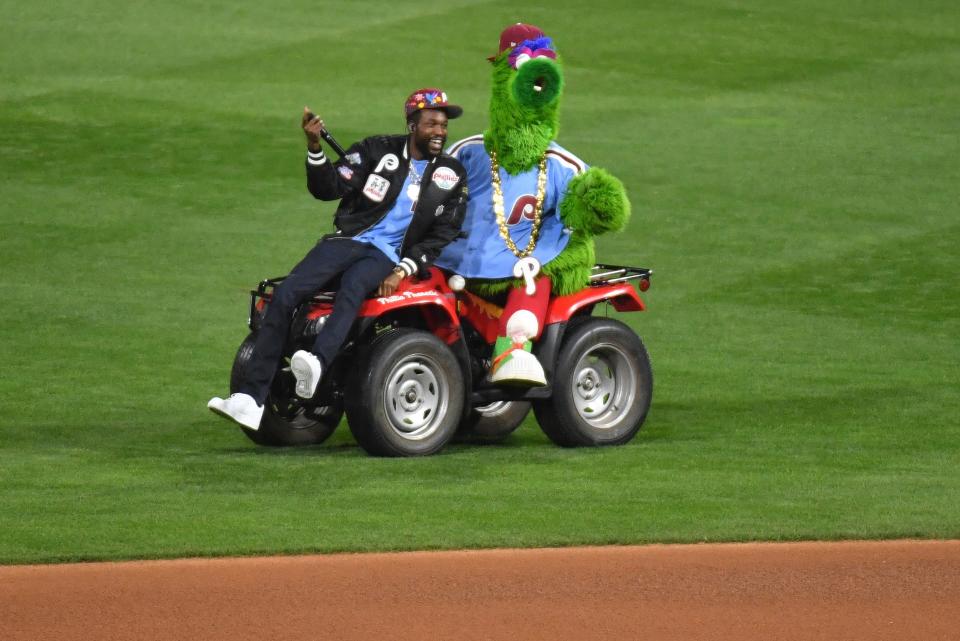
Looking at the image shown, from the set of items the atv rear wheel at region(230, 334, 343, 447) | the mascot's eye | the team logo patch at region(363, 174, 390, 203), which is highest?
the mascot's eye

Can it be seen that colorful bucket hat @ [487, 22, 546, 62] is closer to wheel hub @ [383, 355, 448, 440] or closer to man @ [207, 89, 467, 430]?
man @ [207, 89, 467, 430]

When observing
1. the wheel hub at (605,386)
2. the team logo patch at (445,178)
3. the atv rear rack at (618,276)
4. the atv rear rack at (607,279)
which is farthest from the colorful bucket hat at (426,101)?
the wheel hub at (605,386)

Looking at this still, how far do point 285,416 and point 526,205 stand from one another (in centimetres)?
188

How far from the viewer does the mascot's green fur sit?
11.8 meters

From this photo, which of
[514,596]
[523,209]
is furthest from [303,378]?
Answer: [514,596]

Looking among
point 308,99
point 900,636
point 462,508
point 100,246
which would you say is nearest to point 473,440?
point 462,508

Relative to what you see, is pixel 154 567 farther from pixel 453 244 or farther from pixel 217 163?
pixel 217 163

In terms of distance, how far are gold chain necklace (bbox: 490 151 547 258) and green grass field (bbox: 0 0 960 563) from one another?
120 cm

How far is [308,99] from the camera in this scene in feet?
83.8

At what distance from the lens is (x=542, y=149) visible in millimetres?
11984

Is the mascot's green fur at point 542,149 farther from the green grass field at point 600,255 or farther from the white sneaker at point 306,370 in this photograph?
the white sneaker at point 306,370

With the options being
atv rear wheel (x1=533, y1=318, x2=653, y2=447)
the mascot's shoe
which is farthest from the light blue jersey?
atv rear wheel (x1=533, y1=318, x2=653, y2=447)

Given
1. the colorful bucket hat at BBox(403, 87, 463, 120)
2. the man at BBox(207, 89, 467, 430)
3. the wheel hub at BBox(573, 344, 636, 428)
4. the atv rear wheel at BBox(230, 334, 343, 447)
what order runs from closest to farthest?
1. the man at BBox(207, 89, 467, 430)
2. the atv rear wheel at BBox(230, 334, 343, 447)
3. the colorful bucket hat at BBox(403, 87, 463, 120)
4. the wheel hub at BBox(573, 344, 636, 428)

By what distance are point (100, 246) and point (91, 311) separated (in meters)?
2.52
